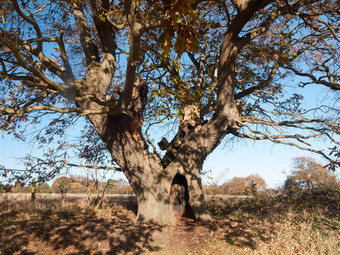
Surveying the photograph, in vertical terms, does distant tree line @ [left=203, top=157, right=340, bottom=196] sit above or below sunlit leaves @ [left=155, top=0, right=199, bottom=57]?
below

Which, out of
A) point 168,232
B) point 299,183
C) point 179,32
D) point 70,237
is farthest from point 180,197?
point 299,183

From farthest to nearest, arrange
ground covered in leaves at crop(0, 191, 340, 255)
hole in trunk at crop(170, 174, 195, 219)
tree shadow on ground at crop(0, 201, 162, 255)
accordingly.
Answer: hole in trunk at crop(170, 174, 195, 219)
ground covered in leaves at crop(0, 191, 340, 255)
tree shadow on ground at crop(0, 201, 162, 255)

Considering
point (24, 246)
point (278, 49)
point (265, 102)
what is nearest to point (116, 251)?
point (24, 246)

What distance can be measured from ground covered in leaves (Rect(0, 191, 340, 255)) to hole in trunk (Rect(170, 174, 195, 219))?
0.61 meters

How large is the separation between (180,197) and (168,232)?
2.20m

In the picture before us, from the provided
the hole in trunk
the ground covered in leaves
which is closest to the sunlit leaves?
the ground covered in leaves

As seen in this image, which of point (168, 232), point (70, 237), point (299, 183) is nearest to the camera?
point (70, 237)

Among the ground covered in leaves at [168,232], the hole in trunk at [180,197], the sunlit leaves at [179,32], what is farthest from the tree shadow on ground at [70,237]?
the sunlit leaves at [179,32]

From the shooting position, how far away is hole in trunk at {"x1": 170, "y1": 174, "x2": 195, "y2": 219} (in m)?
8.12

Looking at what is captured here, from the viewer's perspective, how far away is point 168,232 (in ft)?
20.0

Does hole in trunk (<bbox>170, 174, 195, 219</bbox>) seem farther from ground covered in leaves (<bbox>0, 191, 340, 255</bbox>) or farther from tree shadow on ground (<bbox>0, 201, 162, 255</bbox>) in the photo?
tree shadow on ground (<bbox>0, 201, 162, 255</bbox>)

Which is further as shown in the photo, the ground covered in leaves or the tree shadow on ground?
the ground covered in leaves

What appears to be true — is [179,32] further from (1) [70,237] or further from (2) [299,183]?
(2) [299,183]

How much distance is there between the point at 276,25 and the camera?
8969 mm
